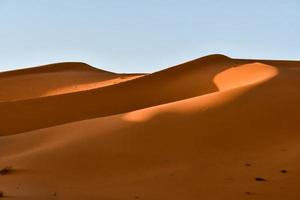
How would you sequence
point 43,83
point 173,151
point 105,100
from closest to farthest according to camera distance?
point 173,151 < point 105,100 < point 43,83

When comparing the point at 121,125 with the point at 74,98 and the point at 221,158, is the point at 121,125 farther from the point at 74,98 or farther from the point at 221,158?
the point at 74,98

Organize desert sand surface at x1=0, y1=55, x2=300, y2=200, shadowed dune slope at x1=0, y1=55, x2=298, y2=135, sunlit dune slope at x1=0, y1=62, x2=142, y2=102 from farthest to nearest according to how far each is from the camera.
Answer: sunlit dune slope at x1=0, y1=62, x2=142, y2=102 → shadowed dune slope at x1=0, y1=55, x2=298, y2=135 → desert sand surface at x1=0, y1=55, x2=300, y2=200

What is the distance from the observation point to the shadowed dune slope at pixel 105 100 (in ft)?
39.0

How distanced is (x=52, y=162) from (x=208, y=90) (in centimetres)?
677

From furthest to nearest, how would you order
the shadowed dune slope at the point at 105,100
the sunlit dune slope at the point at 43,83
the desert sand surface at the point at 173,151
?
1. the sunlit dune slope at the point at 43,83
2. the shadowed dune slope at the point at 105,100
3. the desert sand surface at the point at 173,151

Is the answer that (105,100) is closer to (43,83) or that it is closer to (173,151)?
(173,151)

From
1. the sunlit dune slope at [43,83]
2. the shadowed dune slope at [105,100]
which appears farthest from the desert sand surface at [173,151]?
the sunlit dune slope at [43,83]

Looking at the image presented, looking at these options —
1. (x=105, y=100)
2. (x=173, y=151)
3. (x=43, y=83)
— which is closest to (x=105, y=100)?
(x=105, y=100)

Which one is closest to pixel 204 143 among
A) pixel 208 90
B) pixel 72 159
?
pixel 72 159

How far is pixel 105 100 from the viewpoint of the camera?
13.0 meters

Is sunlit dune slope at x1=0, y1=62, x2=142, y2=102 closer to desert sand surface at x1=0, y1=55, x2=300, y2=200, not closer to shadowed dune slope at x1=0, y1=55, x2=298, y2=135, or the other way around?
shadowed dune slope at x1=0, y1=55, x2=298, y2=135

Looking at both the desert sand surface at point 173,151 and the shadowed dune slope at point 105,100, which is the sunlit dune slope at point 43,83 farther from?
the desert sand surface at point 173,151

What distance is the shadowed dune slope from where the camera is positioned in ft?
39.0

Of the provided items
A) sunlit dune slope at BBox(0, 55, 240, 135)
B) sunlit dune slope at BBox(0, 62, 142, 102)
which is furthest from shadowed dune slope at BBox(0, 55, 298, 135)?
sunlit dune slope at BBox(0, 62, 142, 102)
